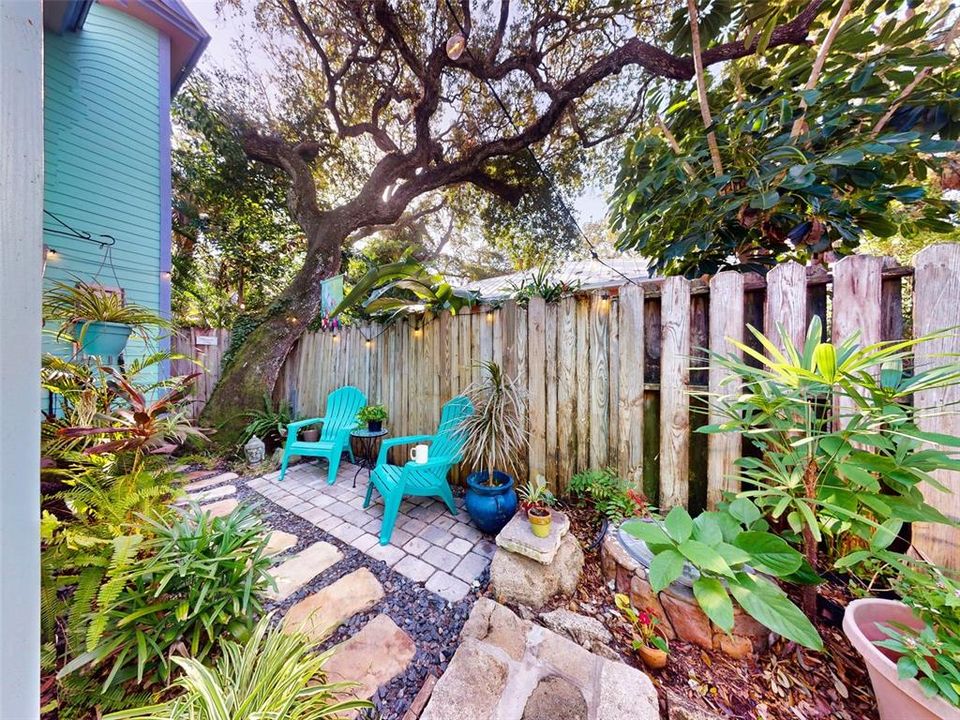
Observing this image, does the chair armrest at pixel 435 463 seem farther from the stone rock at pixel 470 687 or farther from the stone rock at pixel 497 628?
the stone rock at pixel 470 687

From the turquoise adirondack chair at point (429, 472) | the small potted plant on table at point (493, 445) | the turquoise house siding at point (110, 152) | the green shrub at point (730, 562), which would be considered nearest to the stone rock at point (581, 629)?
the green shrub at point (730, 562)

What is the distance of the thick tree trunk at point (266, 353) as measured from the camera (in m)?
4.00

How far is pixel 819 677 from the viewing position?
1.13 meters

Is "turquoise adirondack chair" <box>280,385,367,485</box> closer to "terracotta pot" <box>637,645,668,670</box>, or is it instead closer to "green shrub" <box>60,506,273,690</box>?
"green shrub" <box>60,506,273,690</box>

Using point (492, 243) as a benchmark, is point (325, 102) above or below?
above

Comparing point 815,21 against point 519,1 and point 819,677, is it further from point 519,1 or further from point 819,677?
point 819,677

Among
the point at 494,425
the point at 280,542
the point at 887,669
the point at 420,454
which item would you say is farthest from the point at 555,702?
the point at 280,542

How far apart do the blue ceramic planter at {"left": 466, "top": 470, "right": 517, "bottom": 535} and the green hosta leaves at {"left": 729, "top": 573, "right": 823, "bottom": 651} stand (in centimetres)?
126

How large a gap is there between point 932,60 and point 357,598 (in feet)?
13.2

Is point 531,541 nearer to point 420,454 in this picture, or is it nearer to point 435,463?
point 435,463

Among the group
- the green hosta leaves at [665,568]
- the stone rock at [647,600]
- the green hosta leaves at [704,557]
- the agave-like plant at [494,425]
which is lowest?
the stone rock at [647,600]

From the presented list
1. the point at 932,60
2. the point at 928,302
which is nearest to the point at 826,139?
the point at 932,60

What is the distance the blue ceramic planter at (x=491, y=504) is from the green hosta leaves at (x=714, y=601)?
1183mm

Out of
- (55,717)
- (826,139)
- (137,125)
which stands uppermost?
(137,125)
